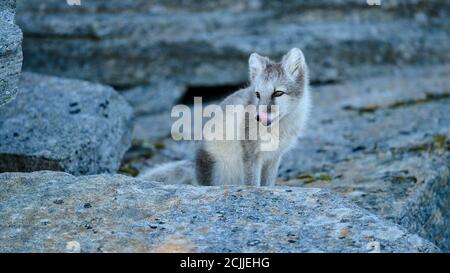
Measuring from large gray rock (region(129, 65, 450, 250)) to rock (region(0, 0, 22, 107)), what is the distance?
9.09 ft

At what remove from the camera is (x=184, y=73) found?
1162 cm

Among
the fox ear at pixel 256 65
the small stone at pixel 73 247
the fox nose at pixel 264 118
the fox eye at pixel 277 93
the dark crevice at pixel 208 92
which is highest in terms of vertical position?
the fox ear at pixel 256 65

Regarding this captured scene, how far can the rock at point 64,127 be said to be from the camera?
7180 millimetres

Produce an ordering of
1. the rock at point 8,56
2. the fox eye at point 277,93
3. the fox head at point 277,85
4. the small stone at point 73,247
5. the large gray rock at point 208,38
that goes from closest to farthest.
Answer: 1. the small stone at point 73,247
2. the rock at point 8,56
3. the fox head at point 277,85
4. the fox eye at point 277,93
5. the large gray rock at point 208,38

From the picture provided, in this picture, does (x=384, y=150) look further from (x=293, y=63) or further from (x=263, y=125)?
(x=263, y=125)

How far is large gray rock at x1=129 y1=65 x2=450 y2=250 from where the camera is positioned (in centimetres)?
690

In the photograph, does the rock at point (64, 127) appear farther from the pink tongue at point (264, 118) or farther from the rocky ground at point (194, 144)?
the pink tongue at point (264, 118)

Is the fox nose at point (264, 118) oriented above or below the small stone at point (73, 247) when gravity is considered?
above

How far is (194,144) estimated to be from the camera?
7.90 meters

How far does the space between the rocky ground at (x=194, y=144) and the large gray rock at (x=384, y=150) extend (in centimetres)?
2

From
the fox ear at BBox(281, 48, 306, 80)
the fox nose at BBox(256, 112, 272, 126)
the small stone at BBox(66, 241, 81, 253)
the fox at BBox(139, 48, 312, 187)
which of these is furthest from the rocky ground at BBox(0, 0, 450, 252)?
the fox ear at BBox(281, 48, 306, 80)

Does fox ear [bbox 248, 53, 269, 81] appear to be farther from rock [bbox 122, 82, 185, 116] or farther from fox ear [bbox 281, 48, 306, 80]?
rock [bbox 122, 82, 185, 116]

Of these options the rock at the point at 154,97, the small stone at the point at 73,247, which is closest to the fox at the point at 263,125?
the small stone at the point at 73,247

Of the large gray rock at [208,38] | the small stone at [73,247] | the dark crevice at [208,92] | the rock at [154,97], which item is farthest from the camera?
the dark crevice at [208,92]
